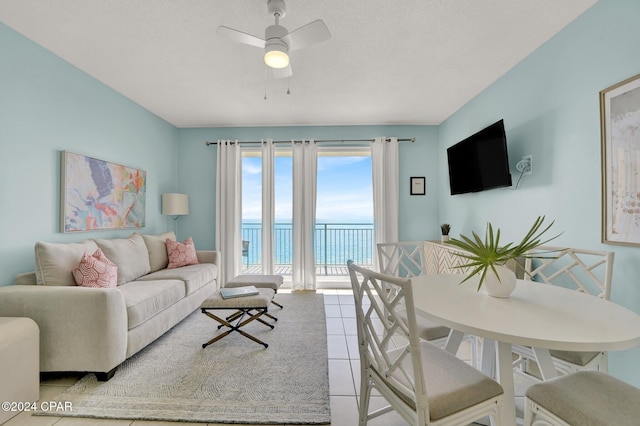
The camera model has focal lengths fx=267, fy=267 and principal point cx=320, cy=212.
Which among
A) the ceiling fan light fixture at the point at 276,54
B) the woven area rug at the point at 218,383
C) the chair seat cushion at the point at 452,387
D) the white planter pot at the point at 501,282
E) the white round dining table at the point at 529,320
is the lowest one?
the woven area rug at the point at 218,383

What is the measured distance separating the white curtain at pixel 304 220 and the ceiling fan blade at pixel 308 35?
235cm

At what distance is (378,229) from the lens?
170 inches

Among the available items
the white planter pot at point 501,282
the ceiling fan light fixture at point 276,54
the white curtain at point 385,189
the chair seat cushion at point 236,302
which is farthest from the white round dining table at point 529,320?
the white curtain at point 385,189

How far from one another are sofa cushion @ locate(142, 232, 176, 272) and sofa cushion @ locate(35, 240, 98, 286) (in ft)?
3.48

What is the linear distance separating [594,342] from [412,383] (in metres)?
0.63

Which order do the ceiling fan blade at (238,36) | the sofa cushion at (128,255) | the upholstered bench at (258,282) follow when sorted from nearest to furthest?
the ceiling fan blade at (238,36) < the sofa cushion at (128,255) < the upholstered bench at (258,282)

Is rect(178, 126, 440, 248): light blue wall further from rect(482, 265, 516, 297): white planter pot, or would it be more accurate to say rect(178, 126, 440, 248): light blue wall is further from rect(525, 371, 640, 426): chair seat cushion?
rect(525, 371, 640, 426): chair seat cushion

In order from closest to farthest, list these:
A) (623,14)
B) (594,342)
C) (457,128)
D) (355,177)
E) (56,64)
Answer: (594,342)
(623,14)
(56,64)
(457,128)
(355,177)

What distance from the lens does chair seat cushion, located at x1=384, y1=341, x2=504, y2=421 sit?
105 centimetres

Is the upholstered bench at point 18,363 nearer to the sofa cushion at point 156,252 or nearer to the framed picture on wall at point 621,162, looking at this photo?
the sofa cushion at point 156,252

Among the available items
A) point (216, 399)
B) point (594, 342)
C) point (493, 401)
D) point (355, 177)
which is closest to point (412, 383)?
point (493, 401)

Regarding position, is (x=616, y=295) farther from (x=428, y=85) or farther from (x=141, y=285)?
(x=141, y=285)

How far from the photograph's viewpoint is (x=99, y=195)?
3.01 metres

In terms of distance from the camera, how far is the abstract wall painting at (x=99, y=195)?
263cm
